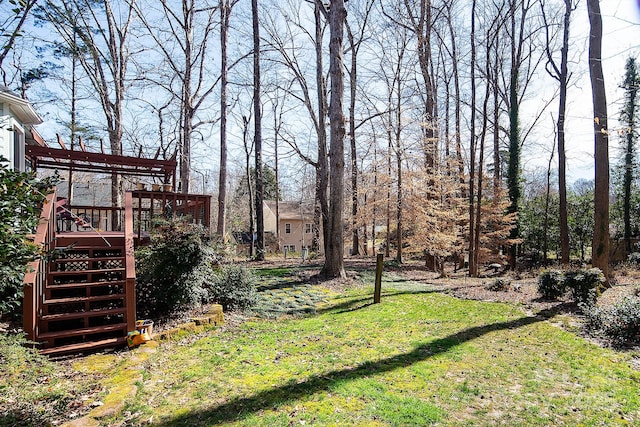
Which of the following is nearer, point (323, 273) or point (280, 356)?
point (280, 356)

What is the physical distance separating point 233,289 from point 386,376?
3.60 meters

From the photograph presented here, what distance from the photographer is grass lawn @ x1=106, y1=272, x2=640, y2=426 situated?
9.84 feet

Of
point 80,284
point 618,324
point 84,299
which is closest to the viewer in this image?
point 84,299

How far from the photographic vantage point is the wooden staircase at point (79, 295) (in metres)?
4.16

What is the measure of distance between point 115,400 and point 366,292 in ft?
20.3

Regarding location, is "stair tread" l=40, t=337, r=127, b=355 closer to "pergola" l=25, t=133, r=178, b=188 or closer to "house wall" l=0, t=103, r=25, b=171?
"house wall" l=0, t=103, r=25, b=171

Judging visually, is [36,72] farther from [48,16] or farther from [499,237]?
[499,237]

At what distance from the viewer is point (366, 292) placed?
8453mm

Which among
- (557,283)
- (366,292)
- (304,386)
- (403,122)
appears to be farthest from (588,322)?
(403,122)

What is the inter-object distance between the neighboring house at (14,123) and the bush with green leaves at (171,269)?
318cm

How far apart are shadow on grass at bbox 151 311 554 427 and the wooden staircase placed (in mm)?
2202

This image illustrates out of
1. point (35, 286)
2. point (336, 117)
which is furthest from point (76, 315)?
point (336, 117)

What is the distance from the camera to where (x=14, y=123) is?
637 centimetres

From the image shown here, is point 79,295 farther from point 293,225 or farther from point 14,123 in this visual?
point 293,225
